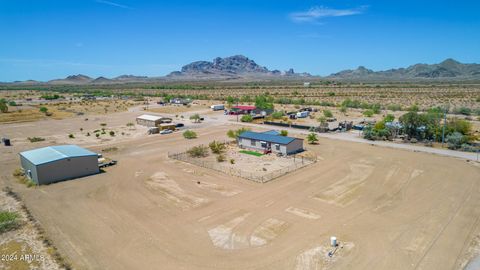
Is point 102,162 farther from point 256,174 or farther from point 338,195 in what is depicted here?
point 338,195

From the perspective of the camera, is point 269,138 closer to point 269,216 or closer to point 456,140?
point 269,216

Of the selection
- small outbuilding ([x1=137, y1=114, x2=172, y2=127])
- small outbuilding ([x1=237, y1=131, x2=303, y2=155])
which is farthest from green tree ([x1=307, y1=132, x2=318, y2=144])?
small outbuilding ([x1=137, y1=114, x2=172, y2=127])

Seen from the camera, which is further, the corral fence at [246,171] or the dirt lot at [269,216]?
the corral fence at [246,171]

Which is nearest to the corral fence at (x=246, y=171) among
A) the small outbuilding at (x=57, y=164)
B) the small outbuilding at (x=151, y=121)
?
the small outbuilding at (x=57, y=164)

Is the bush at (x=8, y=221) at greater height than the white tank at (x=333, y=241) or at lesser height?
greater

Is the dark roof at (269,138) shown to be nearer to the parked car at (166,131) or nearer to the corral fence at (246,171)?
the corral fence at (246,171)

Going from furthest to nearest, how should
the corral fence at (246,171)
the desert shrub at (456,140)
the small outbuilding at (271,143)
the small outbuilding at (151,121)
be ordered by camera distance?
the small outbuilding at (151,121)
the desert shrub at (456,140)
the small outbuilding at (271,143)
the corral fence at (246,171)

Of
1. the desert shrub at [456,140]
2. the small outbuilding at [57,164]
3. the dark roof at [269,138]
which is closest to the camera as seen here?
the small outbuilding at [57,164]

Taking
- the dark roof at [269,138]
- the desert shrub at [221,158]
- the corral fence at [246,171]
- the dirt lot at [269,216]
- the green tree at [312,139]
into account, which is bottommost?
the dirt lot at [269,216]

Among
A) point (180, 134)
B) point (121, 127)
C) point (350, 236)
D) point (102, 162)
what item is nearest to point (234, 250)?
point (350, 236)
